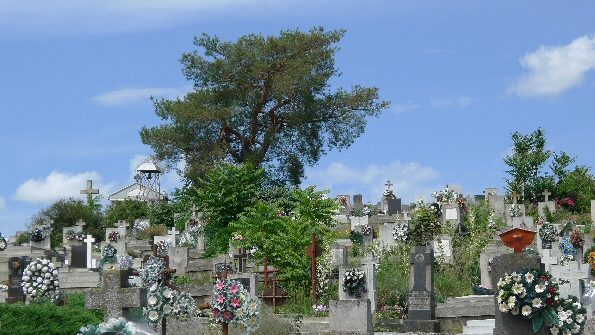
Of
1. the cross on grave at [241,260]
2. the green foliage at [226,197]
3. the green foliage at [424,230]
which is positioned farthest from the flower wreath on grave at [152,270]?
the green foliage at [226,197]

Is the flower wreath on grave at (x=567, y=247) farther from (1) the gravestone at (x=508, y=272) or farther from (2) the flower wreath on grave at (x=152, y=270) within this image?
(2) the flower wreath on grave at (x=152, y=270)

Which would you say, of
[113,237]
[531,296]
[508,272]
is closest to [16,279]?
[508,272]

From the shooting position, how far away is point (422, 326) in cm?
1798

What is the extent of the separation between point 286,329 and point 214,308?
423 cm

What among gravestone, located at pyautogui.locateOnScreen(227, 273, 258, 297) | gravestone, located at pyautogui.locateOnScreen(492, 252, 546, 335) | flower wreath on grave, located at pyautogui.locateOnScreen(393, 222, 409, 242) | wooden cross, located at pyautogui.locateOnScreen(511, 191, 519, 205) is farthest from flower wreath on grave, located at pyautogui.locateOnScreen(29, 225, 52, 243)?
gravestone, located at pyautogui.locateOnScreen(492, 252, 546, 335)

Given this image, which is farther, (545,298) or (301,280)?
(301,280)

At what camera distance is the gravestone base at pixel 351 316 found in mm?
14000

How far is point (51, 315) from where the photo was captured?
1288 centimetres

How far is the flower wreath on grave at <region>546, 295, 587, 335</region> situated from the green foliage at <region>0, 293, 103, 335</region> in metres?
6.85

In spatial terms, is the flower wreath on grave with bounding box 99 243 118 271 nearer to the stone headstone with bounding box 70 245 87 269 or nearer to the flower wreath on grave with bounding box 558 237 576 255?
the stone headstone with bounding box 70 245 87 269

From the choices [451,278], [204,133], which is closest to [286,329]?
[451,278]

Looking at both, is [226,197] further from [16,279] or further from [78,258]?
[16,279]

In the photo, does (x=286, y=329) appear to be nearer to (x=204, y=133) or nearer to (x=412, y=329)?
(x=412, y=329)

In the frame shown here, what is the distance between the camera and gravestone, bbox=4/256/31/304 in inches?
727
